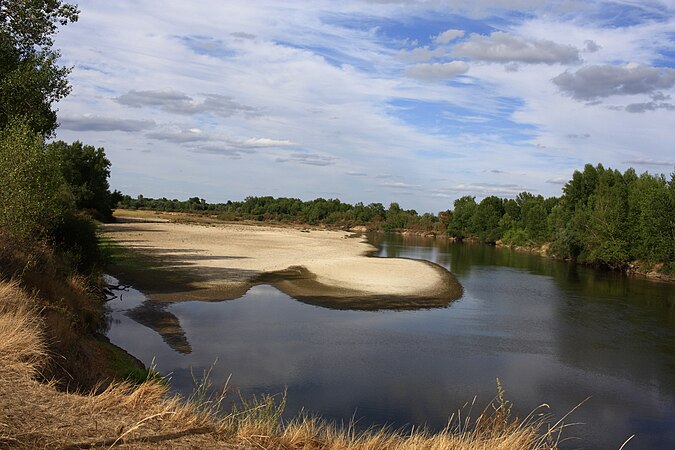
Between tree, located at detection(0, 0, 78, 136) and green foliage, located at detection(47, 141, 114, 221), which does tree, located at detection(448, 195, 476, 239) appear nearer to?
green foliage, located at detection(47, 141, 114, 221)

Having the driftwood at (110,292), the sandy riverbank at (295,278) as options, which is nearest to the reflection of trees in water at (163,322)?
the driftwood at (110,292)

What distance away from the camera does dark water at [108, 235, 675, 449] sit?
13.9 m

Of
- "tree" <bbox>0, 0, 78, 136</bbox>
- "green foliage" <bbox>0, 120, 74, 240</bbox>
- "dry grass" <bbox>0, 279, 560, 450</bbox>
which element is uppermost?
"tree" <bbox>0, 0, 78, 136</bbox>

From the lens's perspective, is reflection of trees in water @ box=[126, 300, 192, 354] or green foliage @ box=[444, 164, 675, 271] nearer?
reflection of trees in water @ box=[126, 300, 192, 354]

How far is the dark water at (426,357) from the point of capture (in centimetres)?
1386

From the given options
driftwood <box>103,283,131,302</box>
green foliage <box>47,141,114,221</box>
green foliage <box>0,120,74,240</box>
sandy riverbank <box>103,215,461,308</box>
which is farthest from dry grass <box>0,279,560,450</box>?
green foliage <box>47,141,114,221</box>

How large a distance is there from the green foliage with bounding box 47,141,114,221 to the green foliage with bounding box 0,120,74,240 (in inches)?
2423

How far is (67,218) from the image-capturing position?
2411 centimetres

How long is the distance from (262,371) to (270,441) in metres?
9.17

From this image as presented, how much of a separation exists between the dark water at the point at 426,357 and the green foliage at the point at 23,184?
4840 mm

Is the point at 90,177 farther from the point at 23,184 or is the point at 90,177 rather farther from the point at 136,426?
the point at 136,426

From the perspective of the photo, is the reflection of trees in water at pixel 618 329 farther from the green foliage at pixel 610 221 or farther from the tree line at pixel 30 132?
the tree line at pixel 30 132

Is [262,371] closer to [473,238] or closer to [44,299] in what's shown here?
[44,299]

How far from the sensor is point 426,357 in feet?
60.4
